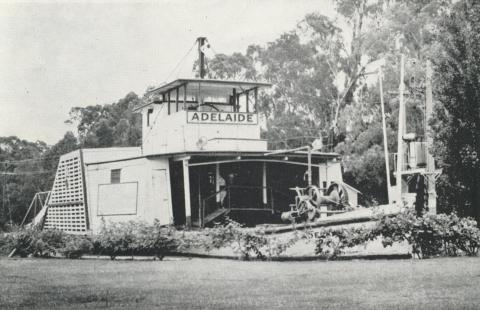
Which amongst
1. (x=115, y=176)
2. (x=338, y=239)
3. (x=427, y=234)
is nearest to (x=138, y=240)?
(x=338, y=239)

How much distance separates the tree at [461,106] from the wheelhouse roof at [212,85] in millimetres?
6478

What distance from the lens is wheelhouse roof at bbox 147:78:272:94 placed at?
61.6 feet

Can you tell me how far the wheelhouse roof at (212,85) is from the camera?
61.6 ft

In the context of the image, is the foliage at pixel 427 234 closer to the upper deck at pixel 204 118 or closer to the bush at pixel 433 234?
the bush at pixel 433 234

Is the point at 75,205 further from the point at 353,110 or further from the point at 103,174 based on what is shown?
the point at 353,110

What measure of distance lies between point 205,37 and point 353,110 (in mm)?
10753

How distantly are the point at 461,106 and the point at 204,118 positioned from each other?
7.65m

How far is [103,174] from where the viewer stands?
1916 centimetres

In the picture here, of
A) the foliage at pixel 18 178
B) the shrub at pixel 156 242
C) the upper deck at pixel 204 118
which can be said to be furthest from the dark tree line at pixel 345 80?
the shrub at pixel 156 242

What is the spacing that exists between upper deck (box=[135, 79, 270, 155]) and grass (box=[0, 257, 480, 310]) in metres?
7.78

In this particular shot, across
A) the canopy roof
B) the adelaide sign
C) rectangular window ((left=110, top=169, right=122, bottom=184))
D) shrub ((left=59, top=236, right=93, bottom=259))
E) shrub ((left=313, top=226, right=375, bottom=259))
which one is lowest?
shrub ((left=59, top=236, right=93, bottom=259))

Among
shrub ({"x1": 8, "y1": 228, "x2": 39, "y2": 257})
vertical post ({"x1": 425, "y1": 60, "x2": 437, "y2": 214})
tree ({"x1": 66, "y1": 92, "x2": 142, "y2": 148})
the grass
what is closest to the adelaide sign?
shrub ({"x1": 8, "y1": 228, "x2": 39, "y2": 257})

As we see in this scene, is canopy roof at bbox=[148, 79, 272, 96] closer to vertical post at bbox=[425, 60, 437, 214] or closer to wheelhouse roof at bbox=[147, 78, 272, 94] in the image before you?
wheelhouse roof at bbox=[147, 78, 272, 94]

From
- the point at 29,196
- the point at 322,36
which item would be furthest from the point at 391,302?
the point at 29,196
